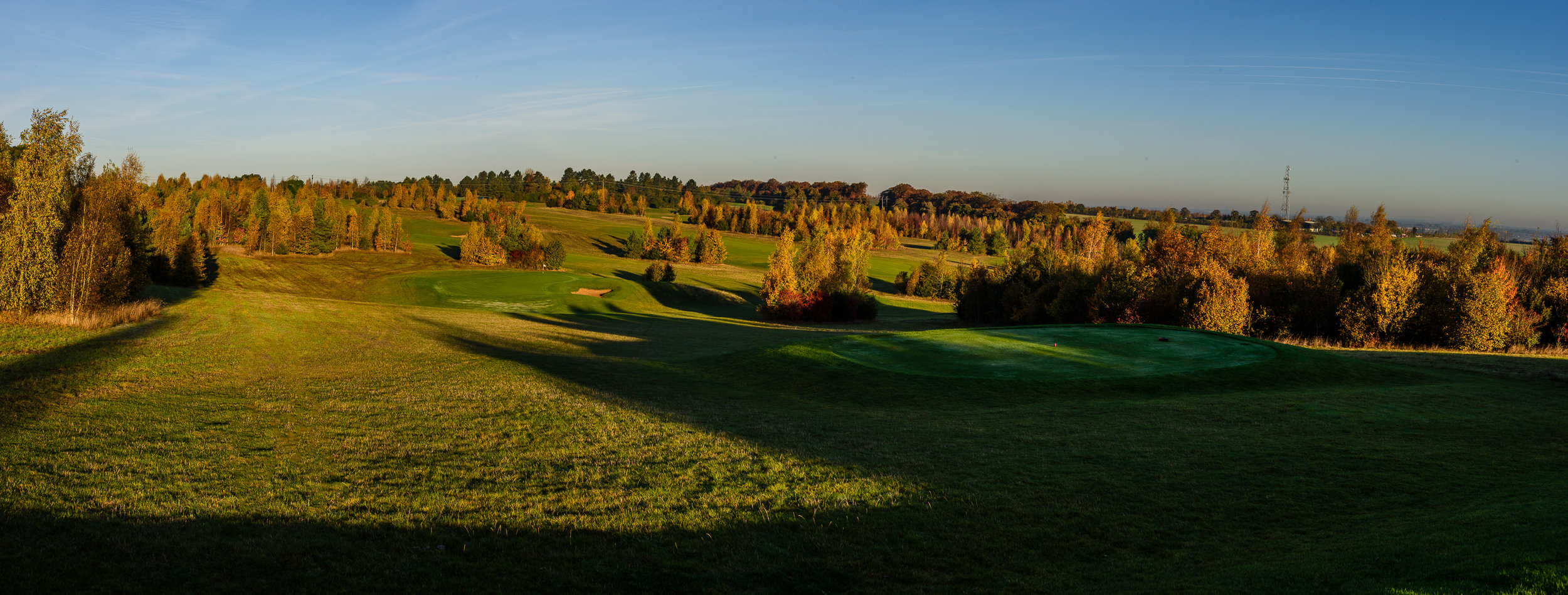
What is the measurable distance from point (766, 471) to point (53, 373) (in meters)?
16.1

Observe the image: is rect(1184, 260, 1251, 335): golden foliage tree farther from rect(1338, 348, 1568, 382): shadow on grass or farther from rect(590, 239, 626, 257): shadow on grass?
rect(590, 239, 626, 257): shadow on grass

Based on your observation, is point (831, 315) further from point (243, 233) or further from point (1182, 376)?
point (243, 233)

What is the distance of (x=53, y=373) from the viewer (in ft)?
54.2

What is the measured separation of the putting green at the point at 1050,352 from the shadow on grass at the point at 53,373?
785 inches

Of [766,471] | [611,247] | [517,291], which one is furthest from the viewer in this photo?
[611,247]

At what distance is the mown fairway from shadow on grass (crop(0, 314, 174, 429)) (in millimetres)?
117

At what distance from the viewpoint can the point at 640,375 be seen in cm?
2452

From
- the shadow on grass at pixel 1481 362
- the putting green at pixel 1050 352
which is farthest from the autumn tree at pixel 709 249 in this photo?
the shadow on grass at pixel 1481 362

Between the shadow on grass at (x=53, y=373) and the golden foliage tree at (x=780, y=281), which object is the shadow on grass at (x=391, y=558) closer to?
the shadow on grass at (x=53, y=373)

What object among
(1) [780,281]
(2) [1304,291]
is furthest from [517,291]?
(2) [1304,291]

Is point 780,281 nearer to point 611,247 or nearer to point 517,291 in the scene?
point 517,291

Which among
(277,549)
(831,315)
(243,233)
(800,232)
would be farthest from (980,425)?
(800,232)

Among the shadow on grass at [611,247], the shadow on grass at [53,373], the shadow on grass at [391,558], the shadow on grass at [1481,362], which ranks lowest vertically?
the shadow on grass at [53,373]

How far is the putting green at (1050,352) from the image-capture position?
2444 cm
